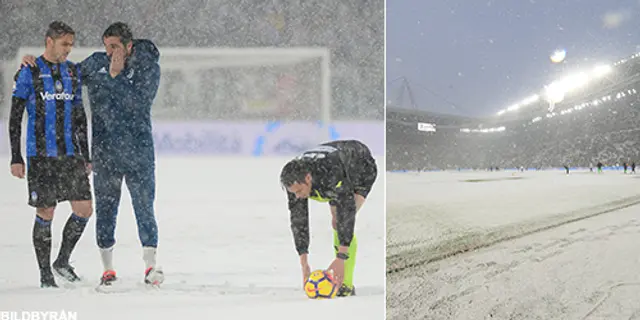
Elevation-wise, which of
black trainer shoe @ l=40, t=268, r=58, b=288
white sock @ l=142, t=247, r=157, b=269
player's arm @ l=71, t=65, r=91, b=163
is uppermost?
player's arm @ l=71, t=65, r=91, b=163

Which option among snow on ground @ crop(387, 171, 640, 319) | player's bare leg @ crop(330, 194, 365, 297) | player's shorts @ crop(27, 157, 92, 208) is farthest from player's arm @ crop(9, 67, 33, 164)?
snow on ground @ crop(387, 171, 640, 319)

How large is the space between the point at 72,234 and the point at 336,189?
1180mm

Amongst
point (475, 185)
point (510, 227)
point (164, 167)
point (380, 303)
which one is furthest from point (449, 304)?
point (475, 185)

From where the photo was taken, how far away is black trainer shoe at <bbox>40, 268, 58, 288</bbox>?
5.78ft

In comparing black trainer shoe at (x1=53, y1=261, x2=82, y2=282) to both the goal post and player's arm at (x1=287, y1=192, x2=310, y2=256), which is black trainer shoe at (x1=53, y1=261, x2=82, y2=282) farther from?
player's arm at (x1=287, y1=192, x2=310, y2=256)

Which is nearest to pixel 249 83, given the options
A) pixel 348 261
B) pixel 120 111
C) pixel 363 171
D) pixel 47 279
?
pixel 120 111

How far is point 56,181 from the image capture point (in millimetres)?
1714

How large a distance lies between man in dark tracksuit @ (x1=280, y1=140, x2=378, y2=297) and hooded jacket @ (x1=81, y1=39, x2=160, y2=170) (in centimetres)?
65

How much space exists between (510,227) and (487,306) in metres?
1.16

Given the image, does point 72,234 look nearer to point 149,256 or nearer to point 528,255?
point 149,256

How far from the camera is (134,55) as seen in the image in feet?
5.72

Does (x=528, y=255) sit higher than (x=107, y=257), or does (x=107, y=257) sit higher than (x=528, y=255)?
(x=107, y=257)

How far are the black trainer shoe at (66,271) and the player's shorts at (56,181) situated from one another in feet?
0.89

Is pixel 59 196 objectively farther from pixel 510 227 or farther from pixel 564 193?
pixel 564 193
